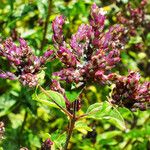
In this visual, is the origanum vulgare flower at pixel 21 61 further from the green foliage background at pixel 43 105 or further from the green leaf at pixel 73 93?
the green foliage background at pixel 43 105

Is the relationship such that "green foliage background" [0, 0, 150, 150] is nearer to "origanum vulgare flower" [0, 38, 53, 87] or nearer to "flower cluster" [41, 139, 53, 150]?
"flower cluster" [41, 139, 53, 150]

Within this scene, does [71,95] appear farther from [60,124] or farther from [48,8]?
[60,124]

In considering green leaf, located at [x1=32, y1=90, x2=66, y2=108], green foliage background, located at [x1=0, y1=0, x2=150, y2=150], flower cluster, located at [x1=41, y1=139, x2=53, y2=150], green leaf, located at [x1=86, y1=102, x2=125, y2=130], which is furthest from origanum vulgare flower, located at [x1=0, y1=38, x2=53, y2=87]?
green foliage background, located at [x1=0, y1=0, x2=150, y2=150]

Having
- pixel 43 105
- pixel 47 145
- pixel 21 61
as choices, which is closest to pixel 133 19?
pixel 43 105

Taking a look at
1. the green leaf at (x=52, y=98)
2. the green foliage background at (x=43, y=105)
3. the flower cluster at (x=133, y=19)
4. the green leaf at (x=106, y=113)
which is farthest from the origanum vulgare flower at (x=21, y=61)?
the flower cluster at (x=133, y=19)

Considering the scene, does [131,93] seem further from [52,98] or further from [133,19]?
[133,19]

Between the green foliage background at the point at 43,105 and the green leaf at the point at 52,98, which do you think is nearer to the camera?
the green leaf at the point at 52,98

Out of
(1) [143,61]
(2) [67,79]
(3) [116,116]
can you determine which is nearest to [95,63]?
(2) [67,79]
